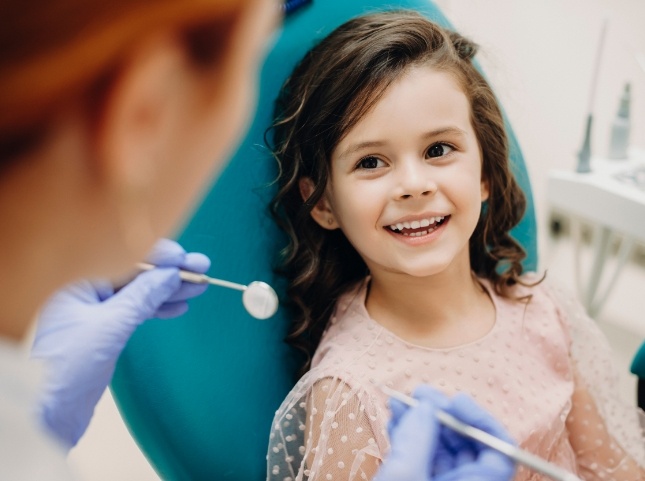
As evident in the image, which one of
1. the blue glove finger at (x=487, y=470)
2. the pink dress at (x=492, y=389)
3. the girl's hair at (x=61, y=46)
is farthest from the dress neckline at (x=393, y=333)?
the girl's hair at (x=61, y=46)

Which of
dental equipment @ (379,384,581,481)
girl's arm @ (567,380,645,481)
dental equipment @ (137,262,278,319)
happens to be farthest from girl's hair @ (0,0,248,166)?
girl's arm @ (567,380,645,481)

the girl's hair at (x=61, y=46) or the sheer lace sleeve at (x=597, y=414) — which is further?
the sheer lace sleeve at (x=597, y=414)

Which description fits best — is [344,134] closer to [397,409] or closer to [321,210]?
[321,210]

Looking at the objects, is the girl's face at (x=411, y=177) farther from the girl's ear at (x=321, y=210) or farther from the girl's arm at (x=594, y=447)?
the girl's arm at (x=594, y=447)

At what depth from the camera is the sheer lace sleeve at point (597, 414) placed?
46.8 inches

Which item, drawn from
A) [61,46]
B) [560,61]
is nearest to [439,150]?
[61,46]

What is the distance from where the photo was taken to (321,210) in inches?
44.7

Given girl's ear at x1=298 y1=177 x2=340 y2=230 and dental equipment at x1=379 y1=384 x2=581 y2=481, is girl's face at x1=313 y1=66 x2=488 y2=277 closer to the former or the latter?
girl's ear at x1=298 y1=177 x2=340 y2=230

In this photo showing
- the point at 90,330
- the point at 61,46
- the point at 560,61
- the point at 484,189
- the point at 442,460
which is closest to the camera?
the point at 61,46

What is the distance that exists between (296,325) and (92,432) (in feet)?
3.29

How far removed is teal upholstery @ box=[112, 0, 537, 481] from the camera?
3.42ft

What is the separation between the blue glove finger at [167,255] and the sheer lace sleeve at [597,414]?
660mm

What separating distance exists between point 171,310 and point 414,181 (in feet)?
1.29

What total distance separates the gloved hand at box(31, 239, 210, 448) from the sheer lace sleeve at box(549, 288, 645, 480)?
64 cm
